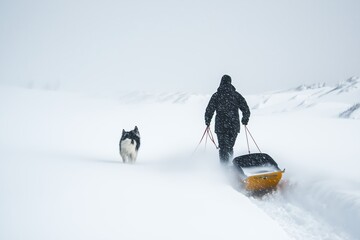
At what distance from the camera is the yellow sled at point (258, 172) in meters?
5.66

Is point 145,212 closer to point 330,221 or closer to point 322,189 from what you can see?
point 330,221

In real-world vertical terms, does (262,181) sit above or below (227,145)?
below

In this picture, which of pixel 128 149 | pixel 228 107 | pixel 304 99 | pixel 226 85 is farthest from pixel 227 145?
pixel 304 99

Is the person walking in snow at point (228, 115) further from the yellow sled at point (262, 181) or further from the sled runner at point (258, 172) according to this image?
the yellow sled at point (262, 181)

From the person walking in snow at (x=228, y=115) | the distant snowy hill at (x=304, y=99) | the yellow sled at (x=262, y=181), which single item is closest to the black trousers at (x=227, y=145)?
Answer: the person walking in snow at (x=228, y=115)

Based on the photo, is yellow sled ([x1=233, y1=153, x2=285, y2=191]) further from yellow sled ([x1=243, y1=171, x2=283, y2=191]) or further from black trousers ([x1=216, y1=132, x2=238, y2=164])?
black trousers ([x1=216, y1=132, x2=238, y2=164])

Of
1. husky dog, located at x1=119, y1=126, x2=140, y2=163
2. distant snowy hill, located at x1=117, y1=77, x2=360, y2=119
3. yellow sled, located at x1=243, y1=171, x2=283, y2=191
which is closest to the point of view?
yellow sled, located at x1=243, y1=171, x2=283, y2=191

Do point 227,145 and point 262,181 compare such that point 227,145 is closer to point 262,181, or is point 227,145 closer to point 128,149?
point 262,181

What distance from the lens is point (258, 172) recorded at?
5945 mm

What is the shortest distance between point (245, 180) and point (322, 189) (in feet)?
4.26

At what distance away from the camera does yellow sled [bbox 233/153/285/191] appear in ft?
18.6

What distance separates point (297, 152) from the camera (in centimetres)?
950

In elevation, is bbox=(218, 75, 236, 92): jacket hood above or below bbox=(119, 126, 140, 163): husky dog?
above

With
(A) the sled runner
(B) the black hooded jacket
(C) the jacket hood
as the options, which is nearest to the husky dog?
(B) the black hooded jacket
